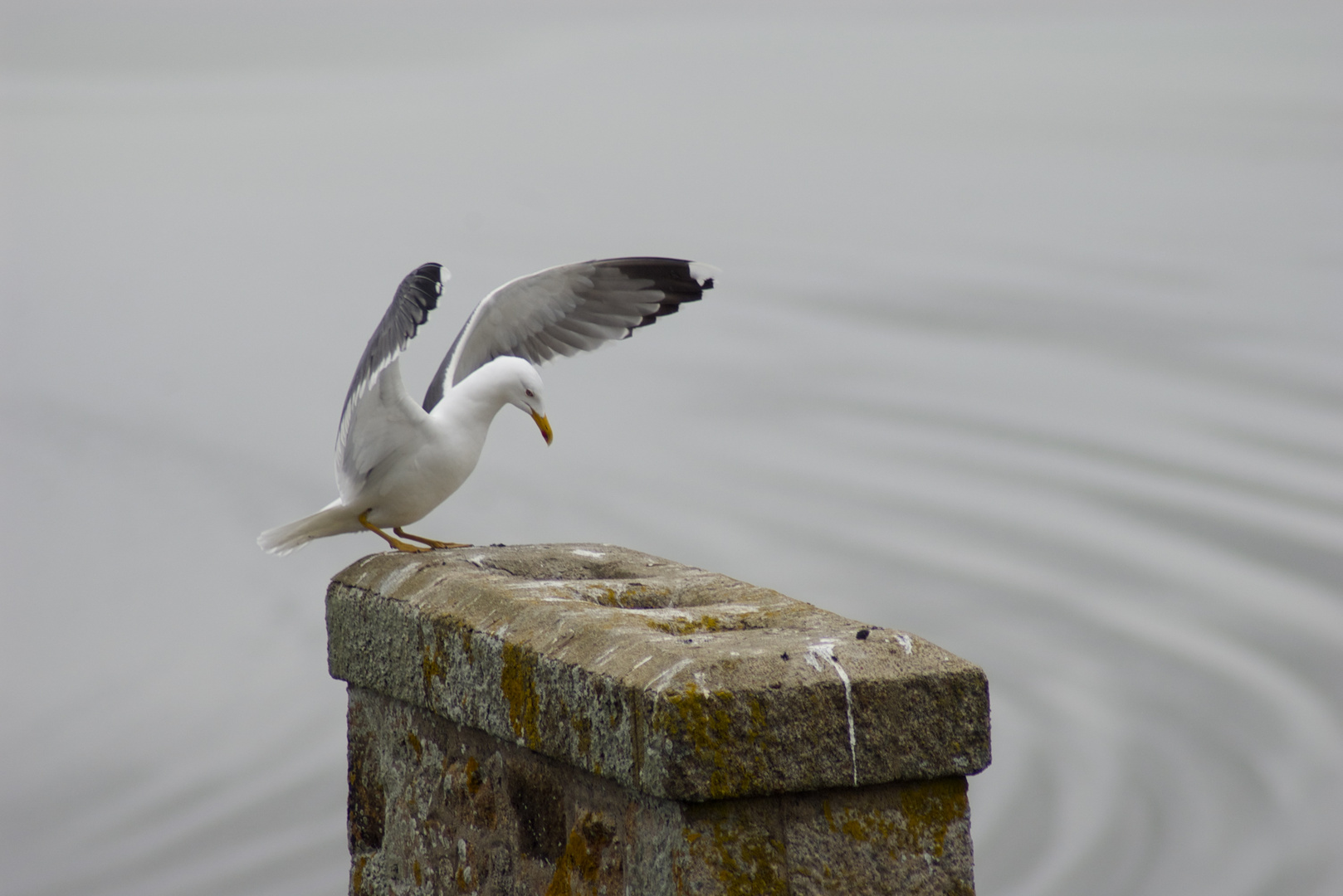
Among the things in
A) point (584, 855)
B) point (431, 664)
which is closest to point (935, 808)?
point (584, 855)

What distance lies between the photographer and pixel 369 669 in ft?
10.7

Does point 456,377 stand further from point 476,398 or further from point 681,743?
point 681,743

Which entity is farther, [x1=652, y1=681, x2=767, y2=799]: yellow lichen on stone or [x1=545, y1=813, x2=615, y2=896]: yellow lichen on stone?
[x1=545, y1=813, x2=615, y2=896]: yellow lichen on stone

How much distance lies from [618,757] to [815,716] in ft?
1.13

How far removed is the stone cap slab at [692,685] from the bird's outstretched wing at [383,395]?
0.56 metres

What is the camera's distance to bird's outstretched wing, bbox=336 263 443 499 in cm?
326

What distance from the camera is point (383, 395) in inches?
134

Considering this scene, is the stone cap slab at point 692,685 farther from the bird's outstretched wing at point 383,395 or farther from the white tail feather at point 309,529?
the white tail feather at point 309,529

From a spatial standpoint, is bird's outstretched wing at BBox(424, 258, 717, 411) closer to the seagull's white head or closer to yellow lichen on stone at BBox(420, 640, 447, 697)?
the seagull's white head

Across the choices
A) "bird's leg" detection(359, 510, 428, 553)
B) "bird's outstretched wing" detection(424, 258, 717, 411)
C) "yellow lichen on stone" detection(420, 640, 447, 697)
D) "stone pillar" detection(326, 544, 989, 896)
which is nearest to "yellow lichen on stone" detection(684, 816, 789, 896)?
"stone pillar" detection(326, 544, 989, 896)

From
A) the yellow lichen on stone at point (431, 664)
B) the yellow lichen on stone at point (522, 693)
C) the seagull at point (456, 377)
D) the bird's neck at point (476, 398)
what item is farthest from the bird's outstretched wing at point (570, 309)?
the yellow lichen on stone at point (522, 693)

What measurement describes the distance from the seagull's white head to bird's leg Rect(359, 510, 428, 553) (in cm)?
44

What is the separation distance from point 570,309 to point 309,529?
982 mm

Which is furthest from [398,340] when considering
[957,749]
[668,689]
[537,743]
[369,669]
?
[957,749]
